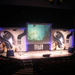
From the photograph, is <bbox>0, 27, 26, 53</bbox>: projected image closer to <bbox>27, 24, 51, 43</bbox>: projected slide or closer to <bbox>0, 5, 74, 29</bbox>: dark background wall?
<bbox>0, 5, 74, 29</bbox>: dark background wall

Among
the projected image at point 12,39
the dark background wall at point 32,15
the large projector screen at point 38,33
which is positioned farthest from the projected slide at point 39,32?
the projected image at point 12,39

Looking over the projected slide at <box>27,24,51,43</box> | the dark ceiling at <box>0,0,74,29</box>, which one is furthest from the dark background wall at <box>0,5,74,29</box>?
the projected slide at <box>27,24,51,43</box>

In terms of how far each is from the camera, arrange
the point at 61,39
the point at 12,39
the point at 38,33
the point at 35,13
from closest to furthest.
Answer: the point at 12,39, the point at 35,13, the point at 38,33, the point at 61,39

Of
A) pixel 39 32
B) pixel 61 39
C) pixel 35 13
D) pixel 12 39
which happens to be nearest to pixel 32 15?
pixel 35 13

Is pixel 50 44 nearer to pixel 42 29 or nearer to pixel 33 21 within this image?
pixel 42 29

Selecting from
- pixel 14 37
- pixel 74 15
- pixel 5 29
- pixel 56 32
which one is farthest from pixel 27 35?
pixel 74 15

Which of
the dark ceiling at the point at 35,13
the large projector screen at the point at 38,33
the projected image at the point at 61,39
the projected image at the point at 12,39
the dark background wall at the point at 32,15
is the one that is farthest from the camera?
the projected image at the point at 61,39

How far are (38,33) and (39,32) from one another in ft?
0.69

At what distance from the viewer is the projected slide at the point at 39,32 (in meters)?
12.3

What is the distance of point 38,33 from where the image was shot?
1245 cm

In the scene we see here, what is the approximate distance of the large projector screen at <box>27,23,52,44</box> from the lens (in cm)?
1227

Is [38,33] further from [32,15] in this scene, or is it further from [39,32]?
[32,15]

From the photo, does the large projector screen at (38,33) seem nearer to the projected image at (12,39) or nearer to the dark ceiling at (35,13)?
the dark ceiling at (35,13)

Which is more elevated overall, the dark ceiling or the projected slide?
the dark ceiling
